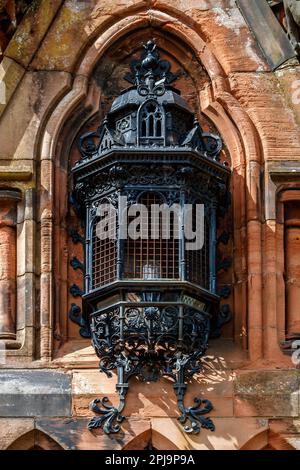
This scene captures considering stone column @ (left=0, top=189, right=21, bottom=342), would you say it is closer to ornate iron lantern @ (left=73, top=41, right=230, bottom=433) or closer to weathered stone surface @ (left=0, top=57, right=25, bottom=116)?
ornate iron lantern @ (left=73, top=41, right=230, bottom=433)

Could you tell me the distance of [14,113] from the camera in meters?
29.7

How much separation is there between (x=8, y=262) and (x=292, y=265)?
248cm

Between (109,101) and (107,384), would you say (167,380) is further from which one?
(109,101)

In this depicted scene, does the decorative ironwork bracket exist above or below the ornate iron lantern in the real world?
below

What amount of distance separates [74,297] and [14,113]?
1.74 m

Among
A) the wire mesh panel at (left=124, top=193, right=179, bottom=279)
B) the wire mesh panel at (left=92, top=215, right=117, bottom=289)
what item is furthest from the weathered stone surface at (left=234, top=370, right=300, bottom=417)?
the wire mesh panel at (left=92, top=215, right=117, bottom=289)

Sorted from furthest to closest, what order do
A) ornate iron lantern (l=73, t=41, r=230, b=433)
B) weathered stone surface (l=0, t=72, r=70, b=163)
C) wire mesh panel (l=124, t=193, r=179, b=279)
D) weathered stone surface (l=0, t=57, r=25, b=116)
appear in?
weathered stone surface (l=0, t=57, r=25, b=116) → weathered stone surface (l=0, t=72, r=70, b=163) → wire mesh panel (l=124, t=193, r=179, b=279) → ornate iron lantern (l=73, t=41, r=230, b=433)

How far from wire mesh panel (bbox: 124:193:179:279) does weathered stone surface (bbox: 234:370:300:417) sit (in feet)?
3.74

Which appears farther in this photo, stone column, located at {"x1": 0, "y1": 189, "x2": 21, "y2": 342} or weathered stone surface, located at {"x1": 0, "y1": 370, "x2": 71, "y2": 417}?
stone column, located at {"x1": 0, "y1": 189, "x2": 21, "y2": 342}

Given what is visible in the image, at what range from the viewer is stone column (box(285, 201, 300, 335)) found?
29172 millimetres

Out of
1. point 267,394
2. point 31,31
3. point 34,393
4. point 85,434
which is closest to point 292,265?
point 267,394

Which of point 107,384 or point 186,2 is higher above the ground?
point 186,2
